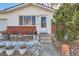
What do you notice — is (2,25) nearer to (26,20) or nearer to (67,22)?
(26,20)

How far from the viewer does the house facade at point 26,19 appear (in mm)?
2674

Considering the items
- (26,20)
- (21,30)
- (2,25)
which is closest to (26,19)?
(26,20)

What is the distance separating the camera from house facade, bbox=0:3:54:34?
267cm

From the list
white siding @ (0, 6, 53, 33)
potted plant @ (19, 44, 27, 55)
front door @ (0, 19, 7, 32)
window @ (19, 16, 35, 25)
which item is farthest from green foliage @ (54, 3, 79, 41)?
front door @ (0, 19, 7, 32)

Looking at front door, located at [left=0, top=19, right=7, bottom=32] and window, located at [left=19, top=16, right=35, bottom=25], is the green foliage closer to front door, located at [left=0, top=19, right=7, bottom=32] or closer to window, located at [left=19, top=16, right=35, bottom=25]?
window, located at [left=19, top=16, right=35, bottom=25]

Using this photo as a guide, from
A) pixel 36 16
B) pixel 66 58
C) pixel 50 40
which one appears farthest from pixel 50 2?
pixel 66 58

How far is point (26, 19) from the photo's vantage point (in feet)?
8.86

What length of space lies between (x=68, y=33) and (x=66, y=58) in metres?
0.23

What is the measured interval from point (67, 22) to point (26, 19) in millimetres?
377

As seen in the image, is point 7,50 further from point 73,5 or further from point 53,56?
point 73,5

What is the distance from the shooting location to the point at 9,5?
8.76ft

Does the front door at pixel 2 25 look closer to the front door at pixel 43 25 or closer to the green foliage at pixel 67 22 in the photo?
the front door at pixel 43 25

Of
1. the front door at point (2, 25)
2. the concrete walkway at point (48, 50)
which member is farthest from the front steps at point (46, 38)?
the front door at point (2, 25)

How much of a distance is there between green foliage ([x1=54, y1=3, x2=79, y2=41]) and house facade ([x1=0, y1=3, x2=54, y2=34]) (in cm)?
8
